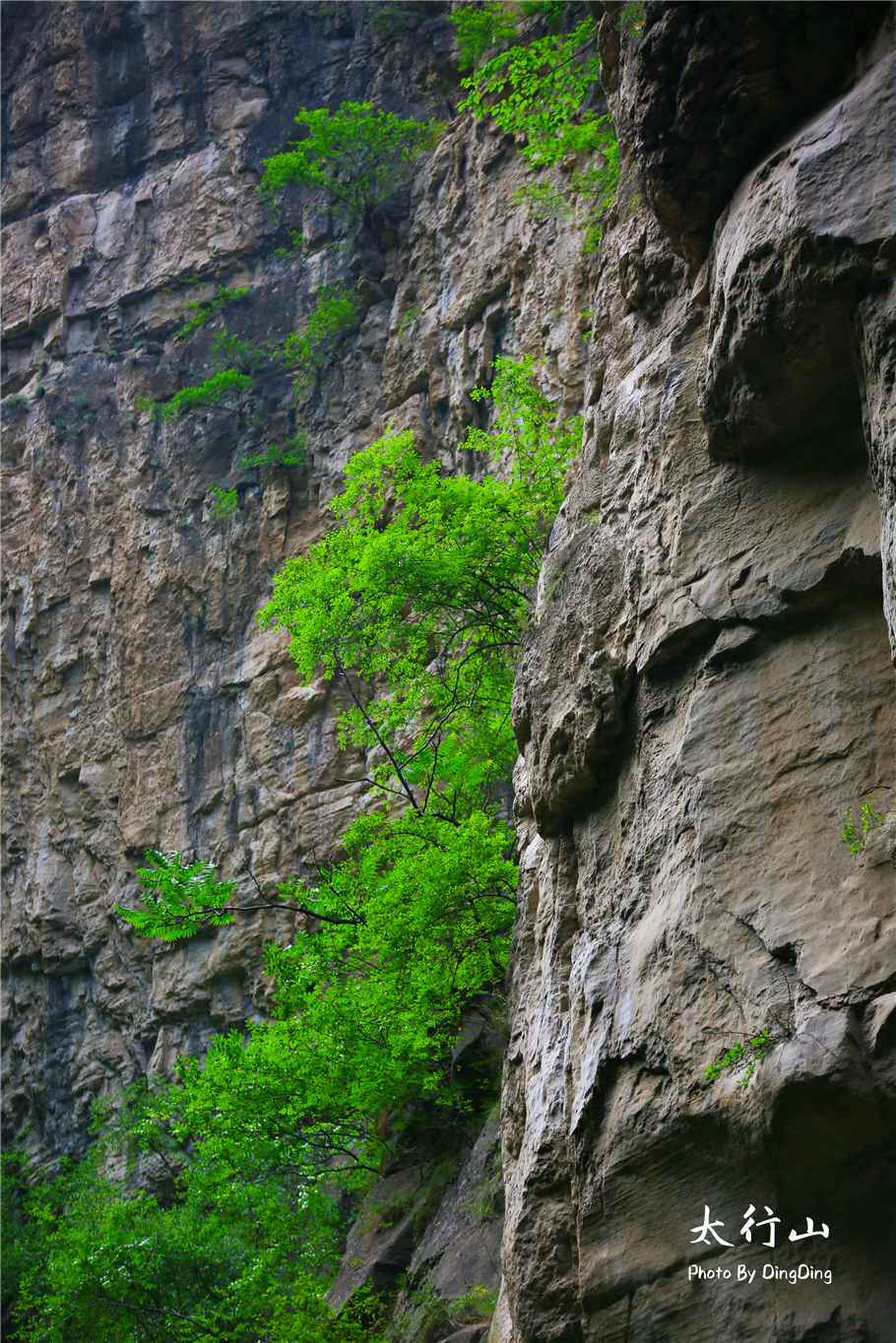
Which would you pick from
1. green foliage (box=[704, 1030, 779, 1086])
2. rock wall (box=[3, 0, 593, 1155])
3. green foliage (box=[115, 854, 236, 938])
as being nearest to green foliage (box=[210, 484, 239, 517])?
rock wall (box=[3, 0, 593, 1155])

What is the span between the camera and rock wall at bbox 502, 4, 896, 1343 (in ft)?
15.3

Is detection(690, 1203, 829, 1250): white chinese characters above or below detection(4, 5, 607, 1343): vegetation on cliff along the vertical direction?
below

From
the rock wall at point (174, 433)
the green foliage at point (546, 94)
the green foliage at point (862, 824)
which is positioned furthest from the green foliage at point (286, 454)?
the green foliage at point (862, 824)

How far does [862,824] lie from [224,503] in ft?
64.6

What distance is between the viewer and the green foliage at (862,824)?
478 cm

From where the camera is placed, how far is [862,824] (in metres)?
4.85

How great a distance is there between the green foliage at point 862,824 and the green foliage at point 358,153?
20.6 meters

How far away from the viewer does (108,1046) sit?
21906 mm

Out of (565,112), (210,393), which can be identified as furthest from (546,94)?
(210,393)

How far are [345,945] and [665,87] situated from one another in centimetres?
917

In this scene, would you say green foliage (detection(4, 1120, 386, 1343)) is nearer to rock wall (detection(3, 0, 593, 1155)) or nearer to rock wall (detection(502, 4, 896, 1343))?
rock wall (detection(3, 0, 593, 1155))

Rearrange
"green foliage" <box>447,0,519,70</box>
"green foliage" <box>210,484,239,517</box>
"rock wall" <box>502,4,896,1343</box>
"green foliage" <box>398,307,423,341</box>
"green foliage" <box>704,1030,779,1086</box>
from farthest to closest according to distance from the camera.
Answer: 1. "green foliage" <box>210,484,239,517</box>
2. "green foliage" <box>398,307,423,341</box>
3. "green foliage" <box>447,0,519,70</box>
4. "green foliage" <box>704,1030,779,1086</box>
5. "rock wall" <box>502,4,896,1343</box>

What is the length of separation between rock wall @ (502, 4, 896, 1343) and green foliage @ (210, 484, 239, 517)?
1685cm

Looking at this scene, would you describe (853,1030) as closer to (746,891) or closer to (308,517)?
(746,891)
